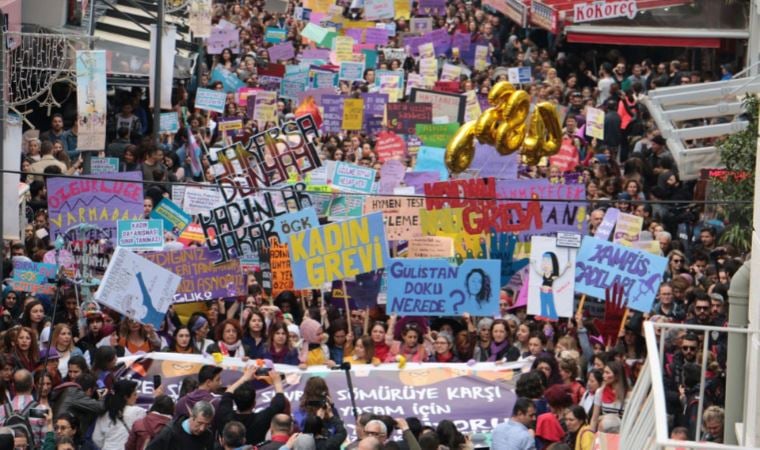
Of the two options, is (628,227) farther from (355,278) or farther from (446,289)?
(446,289)

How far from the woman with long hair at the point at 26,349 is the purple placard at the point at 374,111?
12.6m

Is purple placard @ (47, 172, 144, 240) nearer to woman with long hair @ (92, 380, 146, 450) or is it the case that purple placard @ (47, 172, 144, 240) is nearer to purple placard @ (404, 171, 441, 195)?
purple placard @ (404, 171, 441, 195)

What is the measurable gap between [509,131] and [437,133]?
3243 millimetres

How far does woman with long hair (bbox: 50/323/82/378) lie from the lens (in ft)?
48.2

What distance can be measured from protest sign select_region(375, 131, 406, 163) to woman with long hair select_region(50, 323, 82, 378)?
9.21m

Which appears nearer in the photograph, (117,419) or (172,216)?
(117,419)

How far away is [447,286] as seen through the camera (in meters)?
16.2

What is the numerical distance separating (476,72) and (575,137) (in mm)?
7669

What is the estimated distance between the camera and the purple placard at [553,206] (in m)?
17.9

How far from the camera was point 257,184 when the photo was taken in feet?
65.7

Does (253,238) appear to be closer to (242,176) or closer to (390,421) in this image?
(242,176)

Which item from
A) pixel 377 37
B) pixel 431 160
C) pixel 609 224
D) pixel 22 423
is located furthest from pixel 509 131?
pixel 377 37

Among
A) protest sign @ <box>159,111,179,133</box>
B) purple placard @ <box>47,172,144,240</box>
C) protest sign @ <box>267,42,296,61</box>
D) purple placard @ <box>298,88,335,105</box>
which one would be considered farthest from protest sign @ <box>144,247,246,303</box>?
protest sign @ <box>267,42,296,61</box>

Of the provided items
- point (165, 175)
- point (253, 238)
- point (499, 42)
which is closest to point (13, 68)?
point (165, 175)
